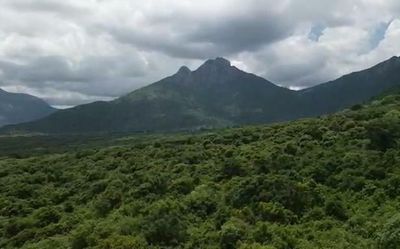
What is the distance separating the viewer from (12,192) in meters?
57.4

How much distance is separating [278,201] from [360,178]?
793 cm

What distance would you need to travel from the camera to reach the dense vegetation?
33250 millimetres

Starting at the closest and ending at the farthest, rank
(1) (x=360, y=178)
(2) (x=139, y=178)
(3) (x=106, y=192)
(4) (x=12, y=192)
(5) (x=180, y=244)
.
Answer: (5) (x=180, y=244), (1) (x=360, y=178), (3) (x=106, y=192), (2) (x=139, y=178), (4) (x=12, y=192)

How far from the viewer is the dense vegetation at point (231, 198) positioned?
109ft

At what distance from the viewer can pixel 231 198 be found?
41344 mm

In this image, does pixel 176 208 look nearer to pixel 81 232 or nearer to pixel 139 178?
pixel 81 232

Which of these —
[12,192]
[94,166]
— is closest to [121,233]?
[12,192]

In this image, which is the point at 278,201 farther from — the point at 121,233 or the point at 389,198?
the point at 121,233

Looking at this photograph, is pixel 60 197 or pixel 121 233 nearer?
pixel 121 233

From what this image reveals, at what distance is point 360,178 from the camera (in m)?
42.0

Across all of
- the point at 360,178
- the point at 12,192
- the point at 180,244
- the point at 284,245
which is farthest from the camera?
the point at 12,192

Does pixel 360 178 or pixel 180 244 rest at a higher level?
pixel 360 178

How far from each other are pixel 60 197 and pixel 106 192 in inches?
292

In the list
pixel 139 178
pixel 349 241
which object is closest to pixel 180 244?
pixel 349 241
